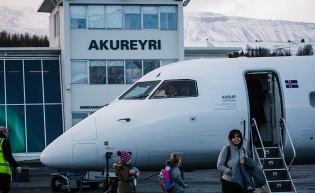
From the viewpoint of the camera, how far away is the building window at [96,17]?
40.9 metres

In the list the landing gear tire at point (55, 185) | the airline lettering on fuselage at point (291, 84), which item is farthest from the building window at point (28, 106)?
the airline lettering on fuselage at point (291, 84)

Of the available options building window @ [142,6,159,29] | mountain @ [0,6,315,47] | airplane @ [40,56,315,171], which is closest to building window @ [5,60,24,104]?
building window @ [142,6,159,29]

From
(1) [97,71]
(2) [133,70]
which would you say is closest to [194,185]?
(1) [97,71]

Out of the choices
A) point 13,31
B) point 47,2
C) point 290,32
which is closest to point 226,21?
point 290,32

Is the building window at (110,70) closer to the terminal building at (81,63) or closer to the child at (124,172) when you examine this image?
the terminal building at (81,63)

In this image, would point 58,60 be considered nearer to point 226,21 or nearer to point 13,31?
point 13,31

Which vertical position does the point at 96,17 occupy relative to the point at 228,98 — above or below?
above

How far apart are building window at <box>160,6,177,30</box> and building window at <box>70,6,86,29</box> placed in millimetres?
5125

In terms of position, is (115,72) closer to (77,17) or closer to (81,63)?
(81,63)

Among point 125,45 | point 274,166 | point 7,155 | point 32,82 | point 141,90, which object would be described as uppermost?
point 125,45

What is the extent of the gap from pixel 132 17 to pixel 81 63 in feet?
14.7

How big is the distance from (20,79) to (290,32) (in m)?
85.0

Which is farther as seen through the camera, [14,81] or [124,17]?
[124,17]

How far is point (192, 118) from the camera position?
14164 millimetres
